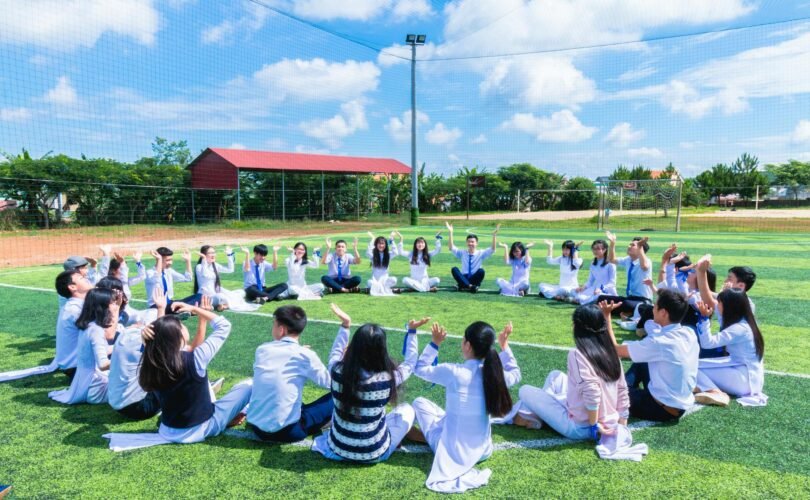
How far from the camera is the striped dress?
3.57 meters

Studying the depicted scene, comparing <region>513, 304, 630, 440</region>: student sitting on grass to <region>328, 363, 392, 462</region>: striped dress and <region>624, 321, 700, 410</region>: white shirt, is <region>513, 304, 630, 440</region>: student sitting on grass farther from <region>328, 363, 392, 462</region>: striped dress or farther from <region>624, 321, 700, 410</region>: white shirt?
<region>328, 363, 392, 462</region>: striped dress

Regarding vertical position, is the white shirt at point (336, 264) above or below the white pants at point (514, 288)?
above

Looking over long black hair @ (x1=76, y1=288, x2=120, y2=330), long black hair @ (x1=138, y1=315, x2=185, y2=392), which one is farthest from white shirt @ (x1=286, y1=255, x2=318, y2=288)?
long black hair @ (x1=138, y1=315, x2=185, y2=392)

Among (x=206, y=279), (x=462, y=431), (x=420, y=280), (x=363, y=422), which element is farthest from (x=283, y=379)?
(x=420, y=280)

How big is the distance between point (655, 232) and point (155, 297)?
22.7 metres

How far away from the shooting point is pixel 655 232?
2445 cm

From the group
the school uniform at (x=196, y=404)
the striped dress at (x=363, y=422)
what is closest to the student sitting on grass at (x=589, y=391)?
the striped dress at (x=363, y=422)

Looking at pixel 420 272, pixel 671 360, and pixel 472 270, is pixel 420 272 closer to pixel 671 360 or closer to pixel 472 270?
pixel 472 270

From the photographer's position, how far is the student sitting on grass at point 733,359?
4676mm

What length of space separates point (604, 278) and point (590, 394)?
5623 millimetres

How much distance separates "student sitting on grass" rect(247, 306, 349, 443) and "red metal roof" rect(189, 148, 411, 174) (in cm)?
2495

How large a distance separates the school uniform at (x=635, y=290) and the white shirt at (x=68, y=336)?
23.9 ft

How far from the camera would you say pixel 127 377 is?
14.5 feet

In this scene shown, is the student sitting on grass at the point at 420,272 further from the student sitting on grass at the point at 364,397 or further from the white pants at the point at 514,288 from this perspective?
the student sitting on grass at the point at 364,397
